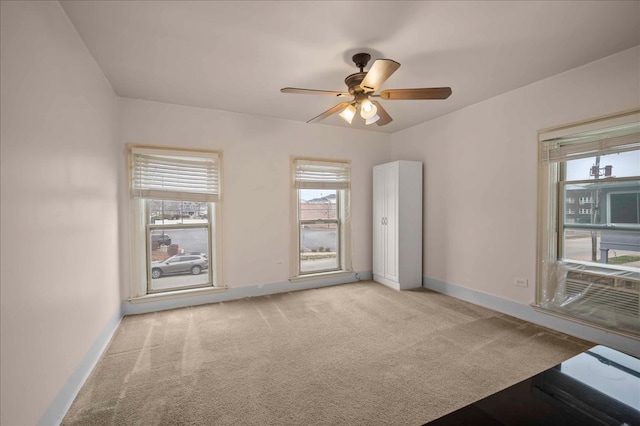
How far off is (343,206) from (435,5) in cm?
335

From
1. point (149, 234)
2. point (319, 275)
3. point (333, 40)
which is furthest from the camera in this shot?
point (319, 275)

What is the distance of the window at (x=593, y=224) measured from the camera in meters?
2.62

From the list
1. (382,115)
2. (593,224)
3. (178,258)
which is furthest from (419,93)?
(178,258)

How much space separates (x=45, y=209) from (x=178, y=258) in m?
2.40

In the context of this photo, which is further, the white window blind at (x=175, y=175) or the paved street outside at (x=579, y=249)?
the white window blind at (x=175, y=175)

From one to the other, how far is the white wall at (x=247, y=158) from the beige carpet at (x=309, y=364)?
76 cm

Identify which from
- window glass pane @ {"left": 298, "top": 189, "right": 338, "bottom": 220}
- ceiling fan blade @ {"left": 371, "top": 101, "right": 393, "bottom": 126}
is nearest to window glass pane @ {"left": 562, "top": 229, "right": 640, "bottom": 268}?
ceiling fan blade @ {"left": 371, "top": 101, "right": 393, "bottom": 126}

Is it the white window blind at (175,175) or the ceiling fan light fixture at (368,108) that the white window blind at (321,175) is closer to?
the white window blind at (175,175)

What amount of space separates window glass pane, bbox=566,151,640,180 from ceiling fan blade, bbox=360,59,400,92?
229 cm

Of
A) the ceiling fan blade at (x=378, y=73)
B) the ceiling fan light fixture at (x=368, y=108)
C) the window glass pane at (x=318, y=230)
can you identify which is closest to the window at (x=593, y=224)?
the ceiling fan light fixture at (x=368, y=108)

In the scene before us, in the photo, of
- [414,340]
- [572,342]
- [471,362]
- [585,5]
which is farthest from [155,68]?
[572,342]

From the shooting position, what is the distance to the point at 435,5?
1.97m

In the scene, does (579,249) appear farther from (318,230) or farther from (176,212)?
(176,212)

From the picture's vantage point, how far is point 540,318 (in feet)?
10.5
